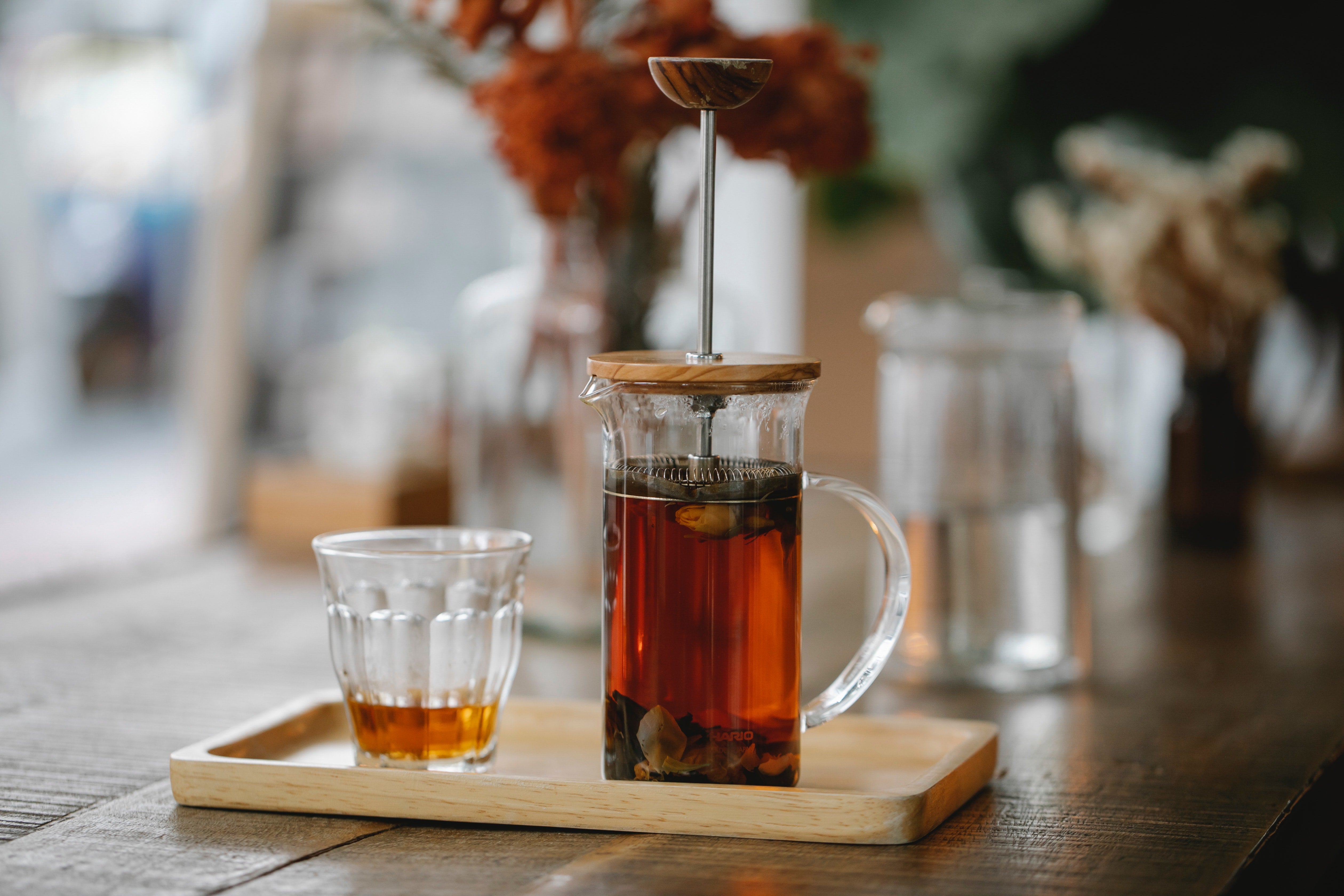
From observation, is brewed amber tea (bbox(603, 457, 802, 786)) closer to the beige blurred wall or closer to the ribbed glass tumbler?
the ribbed glass tumbler

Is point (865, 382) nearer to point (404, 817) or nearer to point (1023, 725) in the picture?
point (1023, 725)

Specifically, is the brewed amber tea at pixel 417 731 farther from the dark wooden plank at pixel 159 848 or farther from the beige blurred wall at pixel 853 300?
the beige blurred wall at pixel 853 300

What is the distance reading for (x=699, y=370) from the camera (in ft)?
1.84

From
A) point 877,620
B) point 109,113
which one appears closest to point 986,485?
point 877,620

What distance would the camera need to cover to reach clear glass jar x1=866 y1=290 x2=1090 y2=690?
0.92 meters

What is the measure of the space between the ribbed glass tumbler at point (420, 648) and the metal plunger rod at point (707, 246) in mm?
141

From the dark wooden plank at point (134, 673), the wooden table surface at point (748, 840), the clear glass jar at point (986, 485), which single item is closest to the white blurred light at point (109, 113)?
the dark wooden plank at point (134, 673)

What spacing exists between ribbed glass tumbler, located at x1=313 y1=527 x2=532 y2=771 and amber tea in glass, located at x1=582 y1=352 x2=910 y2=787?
72 mm

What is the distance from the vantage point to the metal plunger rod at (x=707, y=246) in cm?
60

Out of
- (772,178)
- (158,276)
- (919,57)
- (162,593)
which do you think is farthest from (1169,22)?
(158,276)

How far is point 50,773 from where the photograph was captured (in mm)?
688

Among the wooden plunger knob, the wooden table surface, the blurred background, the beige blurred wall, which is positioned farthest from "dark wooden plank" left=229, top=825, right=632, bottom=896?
the beige blurred wall

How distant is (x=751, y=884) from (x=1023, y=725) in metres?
0.34

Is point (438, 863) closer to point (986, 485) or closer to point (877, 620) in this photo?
point (877, 620)
